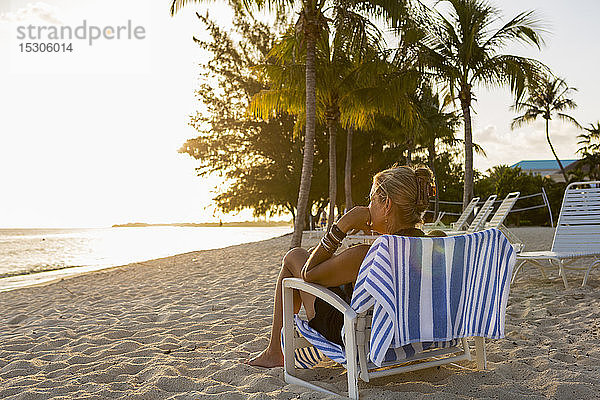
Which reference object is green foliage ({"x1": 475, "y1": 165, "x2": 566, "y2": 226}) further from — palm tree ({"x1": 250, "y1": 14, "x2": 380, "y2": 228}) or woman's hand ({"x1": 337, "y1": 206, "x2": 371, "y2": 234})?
woman's hand ({"x1": 337, "y1": 206, "x2": 371, "y2": 234})

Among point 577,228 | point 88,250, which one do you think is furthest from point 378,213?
point 88,250

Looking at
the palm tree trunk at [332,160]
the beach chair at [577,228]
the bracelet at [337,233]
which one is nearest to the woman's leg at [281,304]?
the bracelet at [337,233]

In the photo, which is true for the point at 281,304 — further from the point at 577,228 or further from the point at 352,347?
the point at 577,228

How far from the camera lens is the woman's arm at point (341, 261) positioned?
2.40 m

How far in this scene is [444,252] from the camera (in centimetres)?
221

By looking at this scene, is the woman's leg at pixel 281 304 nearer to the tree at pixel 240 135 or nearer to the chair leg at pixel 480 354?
the chair leg at pixel 480 354

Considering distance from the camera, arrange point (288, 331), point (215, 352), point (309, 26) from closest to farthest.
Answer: point (288, 331) < point (215, 352) < point (309, 26)

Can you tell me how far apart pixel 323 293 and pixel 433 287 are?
47 cm

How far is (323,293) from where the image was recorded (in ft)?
7.79

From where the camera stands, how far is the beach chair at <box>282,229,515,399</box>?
7.02 feet

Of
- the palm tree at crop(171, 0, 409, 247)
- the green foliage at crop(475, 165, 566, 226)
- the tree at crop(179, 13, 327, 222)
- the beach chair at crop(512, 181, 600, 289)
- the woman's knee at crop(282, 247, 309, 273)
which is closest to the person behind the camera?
the woman's knee at crop(282, 247, 309, 273)

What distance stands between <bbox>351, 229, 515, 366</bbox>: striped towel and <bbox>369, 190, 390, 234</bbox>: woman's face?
0.28 meters

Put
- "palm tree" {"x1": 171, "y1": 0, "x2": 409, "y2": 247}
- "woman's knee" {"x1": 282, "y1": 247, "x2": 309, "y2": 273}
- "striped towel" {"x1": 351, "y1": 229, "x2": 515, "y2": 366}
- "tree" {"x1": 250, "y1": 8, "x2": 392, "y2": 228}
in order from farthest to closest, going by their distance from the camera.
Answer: "tree" {"x1": 250, "y1": 8, "x2": 392, "y2": 228}
"palm tree" {"x1": 171, "y1": 0, "x2": 409, "y2": 247}
"woman's knee" {"x1": 282, "y1": 247, "x2": 309, "y2": 273}
"striped towel" {"x1": 351, "y1": 229, "x2": 515, "y2": 366}

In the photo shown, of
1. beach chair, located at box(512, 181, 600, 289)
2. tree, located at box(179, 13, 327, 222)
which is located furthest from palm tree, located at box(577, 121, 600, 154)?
beach chair, located at box(512, 181, 600, 289)
